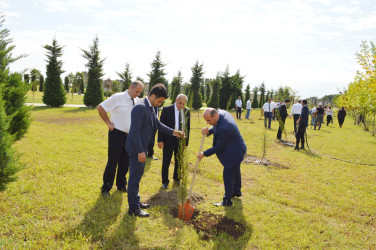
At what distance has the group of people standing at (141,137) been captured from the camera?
3865mm

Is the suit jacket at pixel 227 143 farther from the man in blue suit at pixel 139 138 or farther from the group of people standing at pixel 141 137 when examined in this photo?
the man in blue suit at pixel 139 138

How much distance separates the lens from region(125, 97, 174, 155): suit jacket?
3.71 meters

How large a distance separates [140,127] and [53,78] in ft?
76.3

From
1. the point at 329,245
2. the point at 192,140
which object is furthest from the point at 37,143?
the point at 329,245

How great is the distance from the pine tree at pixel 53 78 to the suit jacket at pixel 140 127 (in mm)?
22657

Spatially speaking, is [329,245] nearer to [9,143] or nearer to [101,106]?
[101,106]

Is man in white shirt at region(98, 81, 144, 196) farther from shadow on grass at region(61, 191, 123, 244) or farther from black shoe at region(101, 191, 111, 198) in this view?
shadow on grass at region(61, 191, 123, 244)

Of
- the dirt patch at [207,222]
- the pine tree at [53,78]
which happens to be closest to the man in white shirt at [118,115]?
the dirt patch at [207,222]

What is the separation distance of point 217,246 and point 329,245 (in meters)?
1.86

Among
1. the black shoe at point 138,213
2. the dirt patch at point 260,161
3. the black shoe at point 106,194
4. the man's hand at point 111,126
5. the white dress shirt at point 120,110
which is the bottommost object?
the black shoe at point 138,213

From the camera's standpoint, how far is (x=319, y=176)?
7.37 meters

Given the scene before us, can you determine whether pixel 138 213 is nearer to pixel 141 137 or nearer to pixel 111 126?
pixel 141 137

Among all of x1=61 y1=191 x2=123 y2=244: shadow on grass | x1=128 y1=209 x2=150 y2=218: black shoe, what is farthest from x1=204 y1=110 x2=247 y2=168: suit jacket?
x1=61 y1=191 x2=123 y2=244: shadow on grass

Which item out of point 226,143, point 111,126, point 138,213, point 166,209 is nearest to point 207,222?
point 166,209
